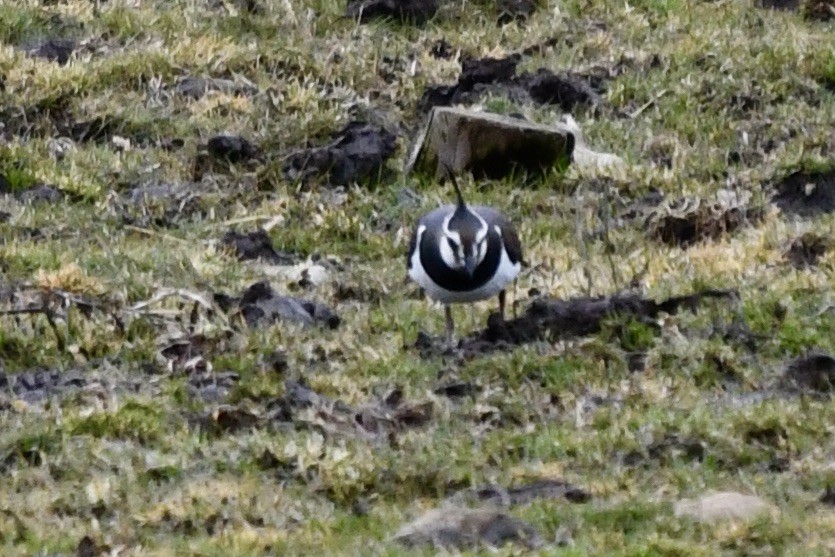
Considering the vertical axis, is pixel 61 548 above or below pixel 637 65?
above

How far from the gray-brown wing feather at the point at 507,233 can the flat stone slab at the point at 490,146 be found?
2572mm

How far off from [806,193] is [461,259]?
3.48m

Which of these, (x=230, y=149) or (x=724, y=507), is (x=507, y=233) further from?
(x=230, y=149)

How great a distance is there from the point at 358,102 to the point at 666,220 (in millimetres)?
3184

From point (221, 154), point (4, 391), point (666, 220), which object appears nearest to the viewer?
point (4, 391)

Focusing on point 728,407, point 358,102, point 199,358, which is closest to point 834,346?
point 728,407

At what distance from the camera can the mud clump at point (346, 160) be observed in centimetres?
1209

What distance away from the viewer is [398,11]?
1495cm

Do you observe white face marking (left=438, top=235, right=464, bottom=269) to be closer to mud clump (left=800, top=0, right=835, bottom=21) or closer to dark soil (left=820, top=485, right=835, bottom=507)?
dark soil (left=820, top=485, right=835, bottom=507)

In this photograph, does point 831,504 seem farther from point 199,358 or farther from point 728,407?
point 199,358

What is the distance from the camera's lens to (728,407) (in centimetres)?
715

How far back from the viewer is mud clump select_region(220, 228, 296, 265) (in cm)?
1069

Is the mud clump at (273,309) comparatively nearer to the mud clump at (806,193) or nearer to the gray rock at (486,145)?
the gray rock at (486,145)

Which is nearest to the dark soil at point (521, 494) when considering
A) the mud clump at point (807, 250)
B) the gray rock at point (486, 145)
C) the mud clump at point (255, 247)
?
the mud clump at point (807, 250)
